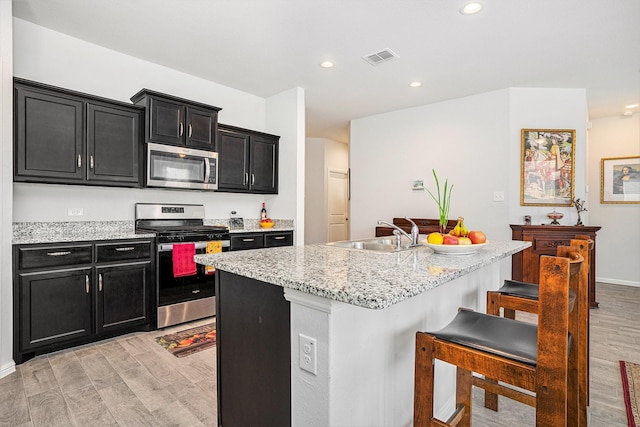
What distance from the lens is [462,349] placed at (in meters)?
1.09

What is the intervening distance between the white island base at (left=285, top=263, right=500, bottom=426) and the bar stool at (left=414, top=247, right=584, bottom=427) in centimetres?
17

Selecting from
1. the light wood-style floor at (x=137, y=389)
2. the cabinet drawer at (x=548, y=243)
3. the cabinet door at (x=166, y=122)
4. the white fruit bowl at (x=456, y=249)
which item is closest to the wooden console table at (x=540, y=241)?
the cabinet drawer at (x=548, y=243)

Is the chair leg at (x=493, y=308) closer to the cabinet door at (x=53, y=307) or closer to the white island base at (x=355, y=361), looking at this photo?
the white island base at (x=355, y=361)

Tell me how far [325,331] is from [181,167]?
118 inches

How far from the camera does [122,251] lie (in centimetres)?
291

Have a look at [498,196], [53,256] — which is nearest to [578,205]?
[498,196]

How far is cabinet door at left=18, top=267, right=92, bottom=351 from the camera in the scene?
7.97 ft

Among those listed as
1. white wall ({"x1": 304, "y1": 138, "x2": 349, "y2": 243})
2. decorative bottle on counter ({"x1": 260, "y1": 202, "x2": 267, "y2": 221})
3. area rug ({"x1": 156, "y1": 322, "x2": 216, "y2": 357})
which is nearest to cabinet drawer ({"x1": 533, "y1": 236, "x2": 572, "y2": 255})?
decorative bottle on counter ({"x1": 260, "y1": 202, "x2": 267, "y2": 221})

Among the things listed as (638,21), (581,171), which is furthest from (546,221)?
(638,21)

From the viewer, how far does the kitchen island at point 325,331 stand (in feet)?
3.40

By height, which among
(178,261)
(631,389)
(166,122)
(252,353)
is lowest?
(631,389)

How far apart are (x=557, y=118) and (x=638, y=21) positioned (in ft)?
5.40

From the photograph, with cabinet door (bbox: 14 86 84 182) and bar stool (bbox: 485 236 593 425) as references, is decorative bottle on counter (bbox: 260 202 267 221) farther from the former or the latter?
bar stool (bbox: 485 236 593 425)

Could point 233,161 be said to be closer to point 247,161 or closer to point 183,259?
point 247,161
